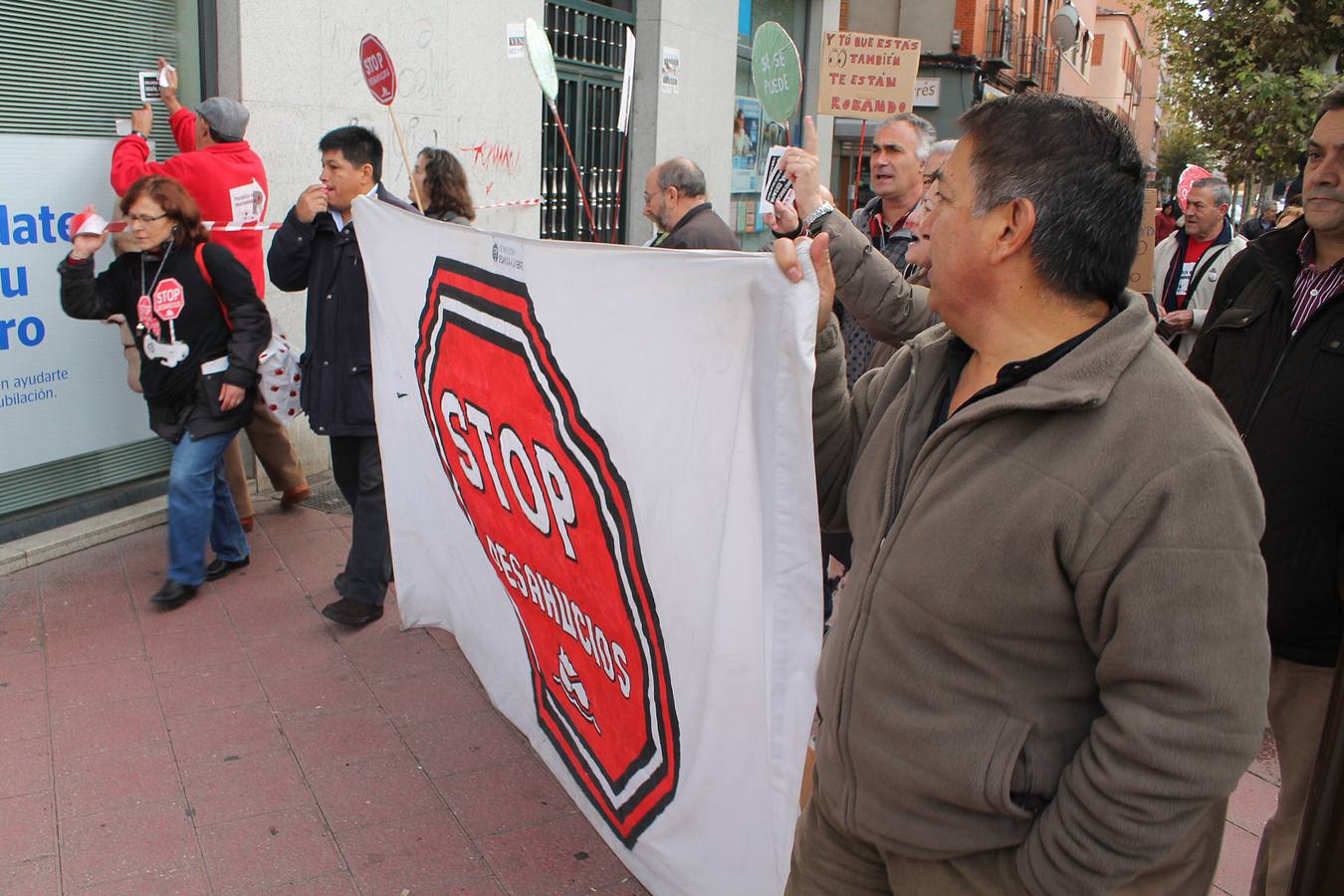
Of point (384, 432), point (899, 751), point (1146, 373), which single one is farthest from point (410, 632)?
point (1146, 373)

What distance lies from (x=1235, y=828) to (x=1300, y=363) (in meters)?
1.76

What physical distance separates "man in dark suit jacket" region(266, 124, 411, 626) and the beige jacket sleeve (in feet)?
7.71

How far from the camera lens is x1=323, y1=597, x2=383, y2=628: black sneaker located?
479cm

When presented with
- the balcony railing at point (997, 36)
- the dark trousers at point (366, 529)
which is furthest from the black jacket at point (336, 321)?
the balcony railing at point (997, 36)

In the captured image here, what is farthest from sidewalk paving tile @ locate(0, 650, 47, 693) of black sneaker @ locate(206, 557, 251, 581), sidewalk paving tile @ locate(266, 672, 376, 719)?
black sneaker @ locate(206, 557, 251, 581)

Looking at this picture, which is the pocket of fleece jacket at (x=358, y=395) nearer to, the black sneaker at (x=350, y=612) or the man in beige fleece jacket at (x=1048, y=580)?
the black sneaker at (x=350, y=612)

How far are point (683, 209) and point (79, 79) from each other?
293 centimetres

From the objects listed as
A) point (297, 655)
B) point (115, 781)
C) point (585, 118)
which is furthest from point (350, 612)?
point (585, 118)

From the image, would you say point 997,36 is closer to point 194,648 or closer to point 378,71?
point 378,71

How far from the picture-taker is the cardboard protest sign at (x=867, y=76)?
6930 millimetres

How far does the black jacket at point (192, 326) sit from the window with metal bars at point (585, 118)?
4486mm

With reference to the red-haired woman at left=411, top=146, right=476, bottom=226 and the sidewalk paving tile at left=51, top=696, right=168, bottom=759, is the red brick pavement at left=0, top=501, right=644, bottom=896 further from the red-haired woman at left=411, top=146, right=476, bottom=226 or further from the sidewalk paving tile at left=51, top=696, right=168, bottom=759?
the red-haired woman at left=411, top=146, right=476, bottom=226

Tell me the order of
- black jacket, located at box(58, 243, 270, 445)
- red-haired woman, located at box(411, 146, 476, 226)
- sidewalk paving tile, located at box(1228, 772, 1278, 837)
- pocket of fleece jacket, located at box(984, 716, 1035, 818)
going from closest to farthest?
pocket of fleece jacket, located at box(984, 716, 1035, 818)
sidewalk paving tile, located at box(1228, 772, 1278, 837)
black jacket, located at box(58, 243, 270, 445)
red-haired woman, located at box(411, 146, 476, 226)

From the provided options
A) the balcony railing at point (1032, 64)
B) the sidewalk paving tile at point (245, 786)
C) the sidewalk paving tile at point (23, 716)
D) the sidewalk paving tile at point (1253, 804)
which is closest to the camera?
the sidewalk paving tile at point (245, 786)
